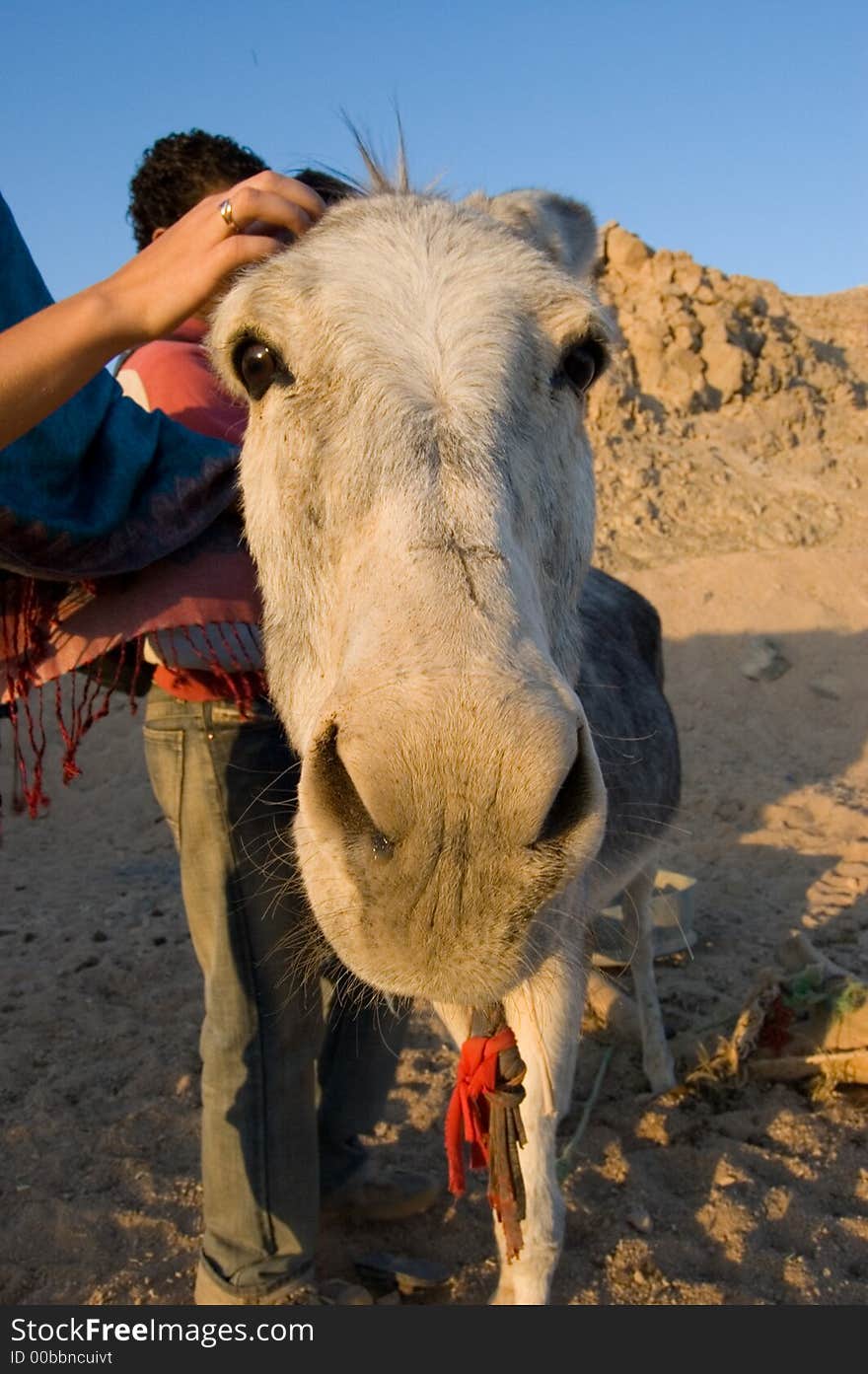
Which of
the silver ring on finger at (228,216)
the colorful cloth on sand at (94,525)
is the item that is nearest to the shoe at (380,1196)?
the colorful cloth on sand at (94,525)

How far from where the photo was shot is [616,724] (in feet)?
11.4

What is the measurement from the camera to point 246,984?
8.75 ft

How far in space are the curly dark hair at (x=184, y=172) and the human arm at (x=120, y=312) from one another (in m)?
0.91

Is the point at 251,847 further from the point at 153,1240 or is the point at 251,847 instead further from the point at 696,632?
the point at 696,632

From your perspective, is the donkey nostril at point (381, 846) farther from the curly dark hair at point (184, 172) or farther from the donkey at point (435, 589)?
the curly dark hair at point (184, 172)

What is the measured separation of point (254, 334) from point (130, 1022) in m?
3.76

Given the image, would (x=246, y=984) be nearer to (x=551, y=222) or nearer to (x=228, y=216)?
(x=228, y=216)

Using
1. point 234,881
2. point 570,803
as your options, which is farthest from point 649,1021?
point 570,803

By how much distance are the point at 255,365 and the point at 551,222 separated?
4.15 ft

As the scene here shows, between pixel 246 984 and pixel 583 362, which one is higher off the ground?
pixel 583 362

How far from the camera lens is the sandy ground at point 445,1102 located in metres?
3.04

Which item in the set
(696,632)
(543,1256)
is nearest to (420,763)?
(543,1256)

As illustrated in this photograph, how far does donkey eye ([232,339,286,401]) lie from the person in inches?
22.5

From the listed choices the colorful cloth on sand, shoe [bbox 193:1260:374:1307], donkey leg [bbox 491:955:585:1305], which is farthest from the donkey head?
shoe [bbox 193:1260:374:1307]
